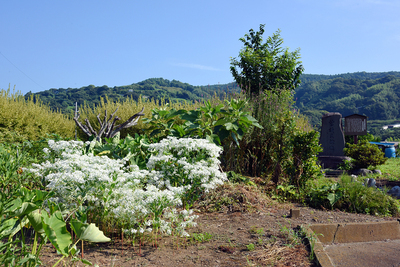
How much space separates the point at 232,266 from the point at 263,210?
1.66 metres

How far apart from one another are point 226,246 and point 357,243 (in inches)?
72.3

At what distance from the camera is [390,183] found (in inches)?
282

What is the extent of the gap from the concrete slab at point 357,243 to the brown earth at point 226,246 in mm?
200

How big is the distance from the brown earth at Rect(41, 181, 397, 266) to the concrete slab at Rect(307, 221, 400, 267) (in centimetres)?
20

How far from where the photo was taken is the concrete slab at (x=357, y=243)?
8.84ft

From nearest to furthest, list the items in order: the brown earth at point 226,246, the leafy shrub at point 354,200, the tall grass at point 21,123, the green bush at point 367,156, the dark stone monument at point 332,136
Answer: the brown earth at point 226,246 < the leafy shrub at point 354,200 < the tall grass at point 21,123 < the green bush at point 367,156 < the dark stone monument at point 332,136

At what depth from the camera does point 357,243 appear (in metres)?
3.26

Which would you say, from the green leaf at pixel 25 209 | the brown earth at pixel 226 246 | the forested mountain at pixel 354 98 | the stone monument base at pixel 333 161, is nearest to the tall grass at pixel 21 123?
the brown earth at pixel 226 246

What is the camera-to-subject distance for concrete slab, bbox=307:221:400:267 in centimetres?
269

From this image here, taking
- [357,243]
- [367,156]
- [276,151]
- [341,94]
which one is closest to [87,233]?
[357,243]

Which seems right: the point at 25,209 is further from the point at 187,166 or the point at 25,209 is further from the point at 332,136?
the point at 332,136

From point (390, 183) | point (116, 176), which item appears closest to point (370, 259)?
point (116, 176)

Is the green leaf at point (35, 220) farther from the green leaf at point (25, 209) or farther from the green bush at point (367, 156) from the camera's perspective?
the green bush at point (367, 156)

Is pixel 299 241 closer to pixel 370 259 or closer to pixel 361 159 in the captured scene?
pixel 370 259
